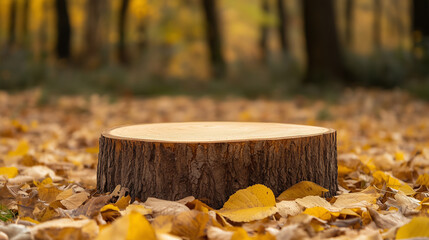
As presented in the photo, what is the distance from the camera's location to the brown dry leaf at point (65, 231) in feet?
4.55

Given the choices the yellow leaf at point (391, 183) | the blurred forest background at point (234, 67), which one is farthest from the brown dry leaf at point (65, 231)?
the blurred forest background at point (234, 67)

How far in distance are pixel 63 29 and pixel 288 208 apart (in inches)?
476

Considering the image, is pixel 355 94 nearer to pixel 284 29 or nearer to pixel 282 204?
pixel 282 204

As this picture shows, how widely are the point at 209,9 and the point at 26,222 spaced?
1081cm

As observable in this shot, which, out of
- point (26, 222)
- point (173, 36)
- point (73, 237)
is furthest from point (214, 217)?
point (173, 36)

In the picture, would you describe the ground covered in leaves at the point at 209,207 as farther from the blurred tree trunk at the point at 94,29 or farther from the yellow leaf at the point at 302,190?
the blurred tree trunk at the point at 94,29

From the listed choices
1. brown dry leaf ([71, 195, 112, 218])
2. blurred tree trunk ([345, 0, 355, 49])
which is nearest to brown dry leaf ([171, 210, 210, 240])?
brown dry leaf ([71, 195, 112, 218])

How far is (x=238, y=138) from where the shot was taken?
188 centimetres

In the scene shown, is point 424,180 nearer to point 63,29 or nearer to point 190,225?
point 190,225

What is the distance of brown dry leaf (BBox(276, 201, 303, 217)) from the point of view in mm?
1696

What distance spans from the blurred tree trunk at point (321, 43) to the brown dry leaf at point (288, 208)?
279 inches

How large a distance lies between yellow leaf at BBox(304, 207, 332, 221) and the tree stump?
10.4 inches

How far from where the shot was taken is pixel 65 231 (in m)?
1.40

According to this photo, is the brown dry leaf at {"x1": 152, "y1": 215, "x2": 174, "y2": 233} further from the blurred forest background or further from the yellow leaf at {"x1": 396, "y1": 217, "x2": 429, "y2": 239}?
the blurred forest background
